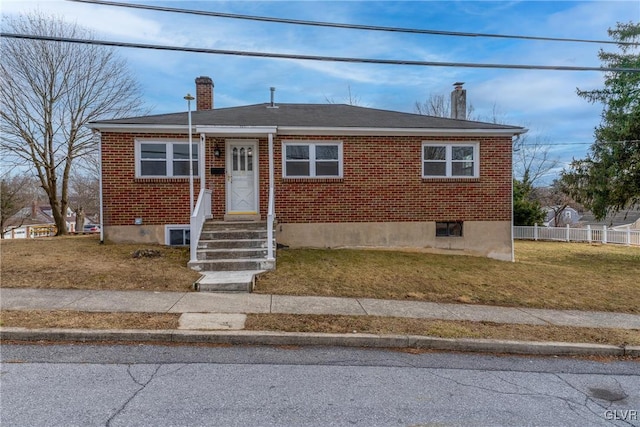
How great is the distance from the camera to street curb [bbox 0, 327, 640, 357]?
185 inches

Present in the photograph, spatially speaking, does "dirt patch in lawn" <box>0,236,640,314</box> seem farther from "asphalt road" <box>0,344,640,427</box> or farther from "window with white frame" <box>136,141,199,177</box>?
"asphalt road" <box>0,344,640,427</box>

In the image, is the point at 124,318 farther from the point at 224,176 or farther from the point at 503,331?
the point at 224,176

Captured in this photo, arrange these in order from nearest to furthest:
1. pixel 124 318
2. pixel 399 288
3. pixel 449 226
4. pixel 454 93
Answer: pixel 124 318, pixel 399 288, pixel 449 226, pixel 454 93

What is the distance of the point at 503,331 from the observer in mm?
5367

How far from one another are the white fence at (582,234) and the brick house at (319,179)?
13.7 metres

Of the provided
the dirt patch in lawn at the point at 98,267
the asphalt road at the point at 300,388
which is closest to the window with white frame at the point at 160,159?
the dirt patch in lawn at the point at 98,267

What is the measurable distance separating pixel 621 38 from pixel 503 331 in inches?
628

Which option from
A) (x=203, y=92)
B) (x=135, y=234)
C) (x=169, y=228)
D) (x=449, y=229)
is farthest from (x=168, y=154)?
(x=449, y=229)

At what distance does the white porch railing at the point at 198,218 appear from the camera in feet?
27.7

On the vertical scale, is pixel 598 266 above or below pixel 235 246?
below

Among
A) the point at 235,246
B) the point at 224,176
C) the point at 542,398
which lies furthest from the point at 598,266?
the point at 224,176

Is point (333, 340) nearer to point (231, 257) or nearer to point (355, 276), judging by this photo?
point (355, 276)

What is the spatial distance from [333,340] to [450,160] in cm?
875

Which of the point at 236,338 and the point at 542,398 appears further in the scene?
the point at 236,338
